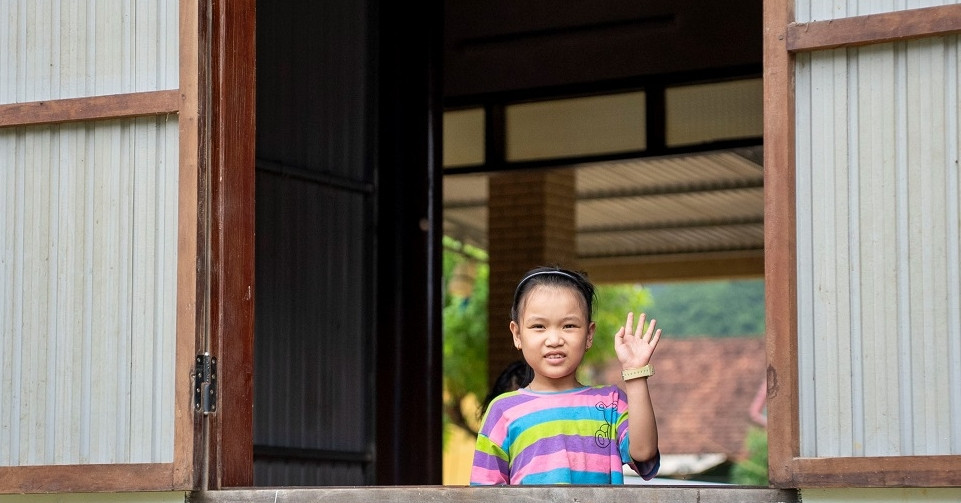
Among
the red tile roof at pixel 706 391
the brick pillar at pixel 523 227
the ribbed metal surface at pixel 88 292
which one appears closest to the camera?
the ribbed metal surface at pixel 88 292

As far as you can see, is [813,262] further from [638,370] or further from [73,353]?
[73,353]

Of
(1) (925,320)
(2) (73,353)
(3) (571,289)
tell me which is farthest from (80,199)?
(1) (925,320)

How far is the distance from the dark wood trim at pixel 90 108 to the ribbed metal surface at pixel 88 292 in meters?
0.04

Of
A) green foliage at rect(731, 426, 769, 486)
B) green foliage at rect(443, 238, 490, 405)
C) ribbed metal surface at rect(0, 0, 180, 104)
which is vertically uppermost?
ribbed metal surface at rect(0, 0, 180, 104)

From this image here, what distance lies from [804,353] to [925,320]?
281 mm

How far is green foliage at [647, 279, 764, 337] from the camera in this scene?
6438 cm

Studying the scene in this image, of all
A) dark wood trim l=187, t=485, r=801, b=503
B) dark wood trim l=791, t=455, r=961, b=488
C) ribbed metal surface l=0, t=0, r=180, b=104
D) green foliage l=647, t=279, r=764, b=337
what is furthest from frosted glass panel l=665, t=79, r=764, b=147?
green foliage l=647, t=279, r=764, b=337

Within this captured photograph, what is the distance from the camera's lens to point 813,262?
3.49 meters

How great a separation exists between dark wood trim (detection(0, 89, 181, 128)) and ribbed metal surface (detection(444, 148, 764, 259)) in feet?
23.4

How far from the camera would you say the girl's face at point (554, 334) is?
3824 millimetres

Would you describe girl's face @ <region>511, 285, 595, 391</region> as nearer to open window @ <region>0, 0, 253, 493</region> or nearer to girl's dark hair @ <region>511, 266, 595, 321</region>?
girl's dark hair @ <region>511, 266, 595, 321</region>

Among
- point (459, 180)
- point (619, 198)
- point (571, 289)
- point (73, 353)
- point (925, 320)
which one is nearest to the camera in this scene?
point (925, 320)

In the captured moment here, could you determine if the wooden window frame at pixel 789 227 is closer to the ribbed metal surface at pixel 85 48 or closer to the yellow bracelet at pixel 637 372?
the yellow bracelet at pixel 637 372

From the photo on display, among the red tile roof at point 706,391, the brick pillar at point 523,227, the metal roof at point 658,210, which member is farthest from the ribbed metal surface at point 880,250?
the red tile roof at point 706,391
